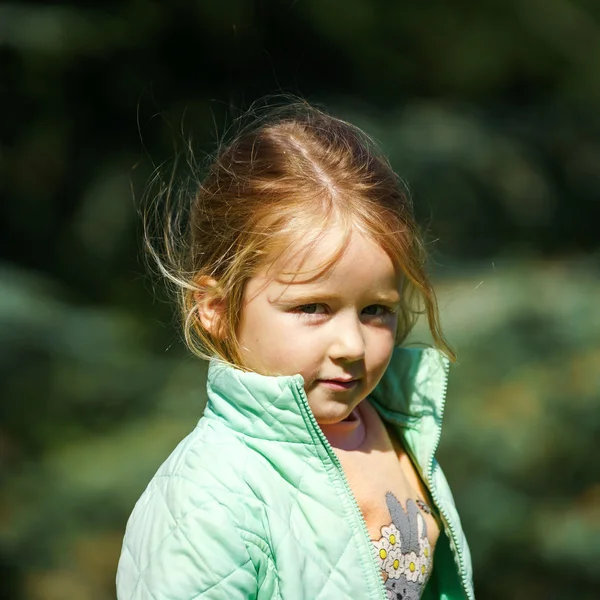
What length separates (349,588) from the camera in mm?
1341

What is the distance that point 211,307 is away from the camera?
1462mm

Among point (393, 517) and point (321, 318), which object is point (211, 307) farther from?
point (393, 517)

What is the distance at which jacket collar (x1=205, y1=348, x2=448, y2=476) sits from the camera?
1360 millimetres

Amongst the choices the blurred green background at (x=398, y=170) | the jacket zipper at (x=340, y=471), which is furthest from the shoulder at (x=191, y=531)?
the blurred green background at (x=398, y=170)

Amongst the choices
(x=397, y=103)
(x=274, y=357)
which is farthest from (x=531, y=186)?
(x=274, y=357)

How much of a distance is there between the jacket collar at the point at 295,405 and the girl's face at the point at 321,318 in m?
0.04

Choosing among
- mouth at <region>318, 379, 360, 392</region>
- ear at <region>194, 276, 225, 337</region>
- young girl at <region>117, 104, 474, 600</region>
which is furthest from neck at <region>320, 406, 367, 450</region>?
ear at <region>194, 276, 225, 337</region>

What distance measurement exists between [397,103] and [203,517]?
3174 mm

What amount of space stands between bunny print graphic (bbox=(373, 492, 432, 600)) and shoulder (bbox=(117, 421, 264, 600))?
23 cm

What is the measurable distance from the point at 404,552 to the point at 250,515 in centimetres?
28

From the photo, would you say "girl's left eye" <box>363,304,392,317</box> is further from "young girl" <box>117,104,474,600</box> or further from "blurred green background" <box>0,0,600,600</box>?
"blurred green background" <box>0,0,600,600</box>

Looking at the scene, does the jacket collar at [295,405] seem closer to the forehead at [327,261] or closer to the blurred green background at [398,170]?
the forehead at [327,261]

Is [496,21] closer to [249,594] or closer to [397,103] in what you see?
[397,103]

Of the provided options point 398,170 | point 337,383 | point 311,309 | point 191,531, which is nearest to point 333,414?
point 337,383
